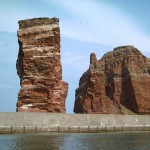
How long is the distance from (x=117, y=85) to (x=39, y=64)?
196 feet

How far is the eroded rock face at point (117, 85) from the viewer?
81306 millimetres

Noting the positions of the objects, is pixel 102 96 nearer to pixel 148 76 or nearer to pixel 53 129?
pixel 148 76

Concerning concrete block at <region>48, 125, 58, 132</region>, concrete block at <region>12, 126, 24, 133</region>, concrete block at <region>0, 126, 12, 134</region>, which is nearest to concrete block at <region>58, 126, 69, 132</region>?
concrete block at <region>48, 125, 58, 132</region>

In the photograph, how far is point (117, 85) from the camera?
310 ft

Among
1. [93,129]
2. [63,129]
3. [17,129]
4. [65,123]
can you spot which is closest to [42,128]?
[63,129]

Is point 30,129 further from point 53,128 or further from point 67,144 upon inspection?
point 67,144

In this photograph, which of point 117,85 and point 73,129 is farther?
point 117,85

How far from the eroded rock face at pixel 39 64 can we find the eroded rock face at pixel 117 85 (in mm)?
43471

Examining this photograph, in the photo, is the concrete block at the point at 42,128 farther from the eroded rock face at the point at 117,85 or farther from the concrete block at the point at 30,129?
the eroded rock face at the point at 117,85

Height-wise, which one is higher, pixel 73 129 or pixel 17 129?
pixel 17 129

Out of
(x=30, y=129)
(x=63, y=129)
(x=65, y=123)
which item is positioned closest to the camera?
(x=30, y=129)

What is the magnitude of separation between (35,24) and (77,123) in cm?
1154

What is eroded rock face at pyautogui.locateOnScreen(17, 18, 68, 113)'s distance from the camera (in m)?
36.5

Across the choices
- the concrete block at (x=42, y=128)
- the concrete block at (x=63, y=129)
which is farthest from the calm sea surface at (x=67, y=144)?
the concrete block at (x=63, y=129)
